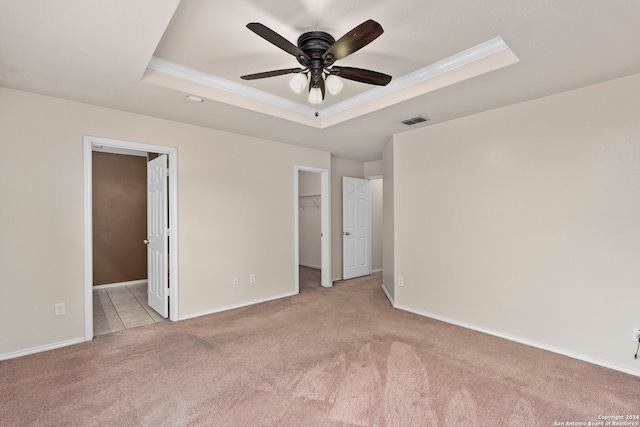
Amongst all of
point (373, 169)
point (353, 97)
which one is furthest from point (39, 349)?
point (373, 169)

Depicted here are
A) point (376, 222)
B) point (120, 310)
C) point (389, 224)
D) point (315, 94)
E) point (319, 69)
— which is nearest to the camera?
point (319, 69)

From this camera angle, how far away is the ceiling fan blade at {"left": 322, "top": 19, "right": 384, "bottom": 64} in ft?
5.15

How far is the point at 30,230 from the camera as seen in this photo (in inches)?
110

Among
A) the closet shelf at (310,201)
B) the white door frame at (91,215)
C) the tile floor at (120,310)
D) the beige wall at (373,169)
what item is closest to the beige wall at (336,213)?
the beige wall at (373,169)

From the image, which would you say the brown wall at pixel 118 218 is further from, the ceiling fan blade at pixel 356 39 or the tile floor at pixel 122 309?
the ceiling fan blade at pixel 356 39

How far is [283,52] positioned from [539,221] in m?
2.81

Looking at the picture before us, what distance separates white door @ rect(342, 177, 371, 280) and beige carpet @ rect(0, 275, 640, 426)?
2447 mm

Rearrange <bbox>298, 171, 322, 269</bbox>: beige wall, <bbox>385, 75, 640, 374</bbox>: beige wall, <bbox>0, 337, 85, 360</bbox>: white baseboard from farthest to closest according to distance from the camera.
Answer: <bbox>298, 171, 322, 269</bbox>: beige wall → <bbox>0, 337, 85, 360</bbox>: white baseboard → <bbox>385, 75, 640, 374</bbox>: beige wall

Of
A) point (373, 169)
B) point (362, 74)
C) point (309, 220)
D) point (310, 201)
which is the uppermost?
point (362, 74)

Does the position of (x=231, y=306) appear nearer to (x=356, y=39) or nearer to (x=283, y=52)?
(x=283, y=52)

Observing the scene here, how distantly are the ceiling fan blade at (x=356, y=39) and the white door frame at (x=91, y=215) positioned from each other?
2.49m

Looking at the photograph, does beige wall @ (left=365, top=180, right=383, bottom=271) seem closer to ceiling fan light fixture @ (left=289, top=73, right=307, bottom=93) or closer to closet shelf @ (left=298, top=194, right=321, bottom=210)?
closet shelf @ (left=298, top=194, right=321, bottom=210)

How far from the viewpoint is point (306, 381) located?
7.60 ft

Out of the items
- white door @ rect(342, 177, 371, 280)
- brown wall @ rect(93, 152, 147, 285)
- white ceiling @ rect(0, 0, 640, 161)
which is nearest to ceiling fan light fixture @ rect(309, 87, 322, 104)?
white ceiling @ rect(0, 0, 640, 161)
